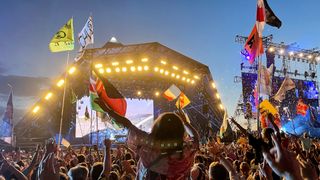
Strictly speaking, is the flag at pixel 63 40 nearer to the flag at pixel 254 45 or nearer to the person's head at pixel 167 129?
the flag at pixel 254 45

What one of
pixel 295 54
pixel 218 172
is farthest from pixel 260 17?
pixel 295 54

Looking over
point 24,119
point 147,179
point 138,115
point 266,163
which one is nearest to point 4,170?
point 147,179

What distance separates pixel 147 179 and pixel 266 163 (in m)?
2.13

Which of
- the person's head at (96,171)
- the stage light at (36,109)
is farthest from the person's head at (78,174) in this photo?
the stage light at (36,109)

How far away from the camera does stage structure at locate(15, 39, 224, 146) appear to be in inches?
793

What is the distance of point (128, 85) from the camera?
895 inches

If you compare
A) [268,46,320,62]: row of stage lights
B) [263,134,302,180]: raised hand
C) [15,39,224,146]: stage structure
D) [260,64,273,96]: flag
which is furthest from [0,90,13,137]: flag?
[268,46,320,62]: row of stage lights

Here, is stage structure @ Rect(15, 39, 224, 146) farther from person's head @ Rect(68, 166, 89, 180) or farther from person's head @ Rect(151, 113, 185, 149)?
person's head @ Rect(151, 113, 185, 149)

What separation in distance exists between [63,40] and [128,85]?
11.6 m

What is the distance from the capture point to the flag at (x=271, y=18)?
1064 cm

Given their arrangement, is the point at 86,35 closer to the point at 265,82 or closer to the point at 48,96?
the point at 265,82

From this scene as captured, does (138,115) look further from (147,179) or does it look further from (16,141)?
(147,179)

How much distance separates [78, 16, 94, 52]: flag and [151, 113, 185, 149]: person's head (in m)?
10.2

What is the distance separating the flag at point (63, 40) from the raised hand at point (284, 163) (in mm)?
8526
